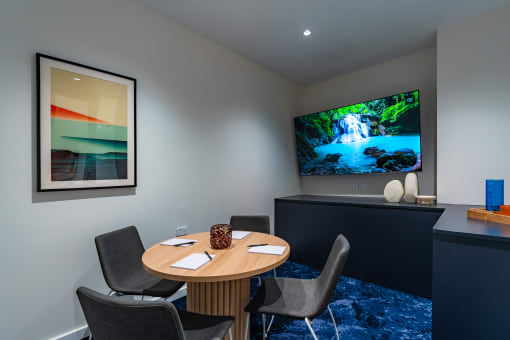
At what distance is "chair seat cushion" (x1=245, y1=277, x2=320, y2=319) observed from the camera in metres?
1.45

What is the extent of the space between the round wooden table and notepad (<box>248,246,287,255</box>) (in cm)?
4

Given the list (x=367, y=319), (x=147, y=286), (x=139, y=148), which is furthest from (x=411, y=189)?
(x=139, y=148)

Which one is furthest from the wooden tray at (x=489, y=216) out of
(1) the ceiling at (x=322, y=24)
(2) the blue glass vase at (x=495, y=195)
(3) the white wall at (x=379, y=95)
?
(1) the ceiling at (x=322, y=24)

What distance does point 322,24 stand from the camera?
8.85ft

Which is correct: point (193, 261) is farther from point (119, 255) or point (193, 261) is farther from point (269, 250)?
point (119, 255)

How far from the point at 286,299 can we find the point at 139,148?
179 cm

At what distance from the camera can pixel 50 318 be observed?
5.89 ft

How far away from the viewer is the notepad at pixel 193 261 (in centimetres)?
141

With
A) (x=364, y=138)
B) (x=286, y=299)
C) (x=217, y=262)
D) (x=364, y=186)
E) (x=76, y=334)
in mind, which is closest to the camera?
(x=217, y=262)

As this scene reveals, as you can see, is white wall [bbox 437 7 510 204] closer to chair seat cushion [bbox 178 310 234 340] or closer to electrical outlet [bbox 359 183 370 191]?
electrical outlet [bbox 359 183 370 191]

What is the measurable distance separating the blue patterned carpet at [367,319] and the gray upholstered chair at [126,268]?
760 mm

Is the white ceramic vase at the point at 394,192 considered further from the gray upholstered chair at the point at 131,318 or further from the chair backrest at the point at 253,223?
the gray upholstered chair at the point at 131,318

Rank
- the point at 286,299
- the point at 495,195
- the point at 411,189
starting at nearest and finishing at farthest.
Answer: the point at 286,299 → the point at 495,195 → the point at 411,189

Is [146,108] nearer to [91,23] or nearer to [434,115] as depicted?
[91,23]
